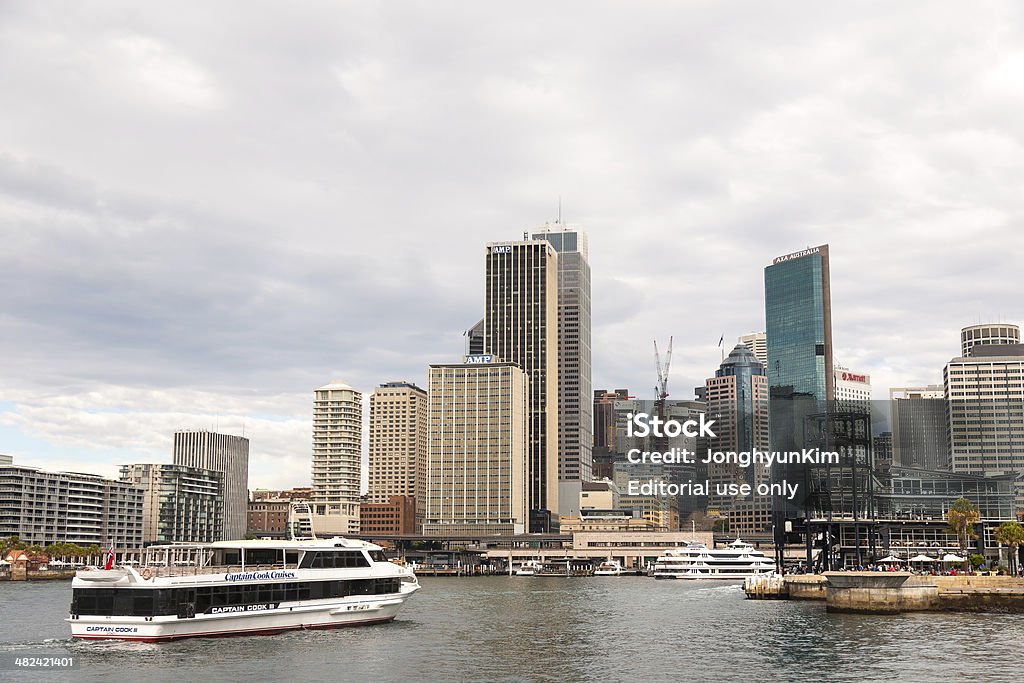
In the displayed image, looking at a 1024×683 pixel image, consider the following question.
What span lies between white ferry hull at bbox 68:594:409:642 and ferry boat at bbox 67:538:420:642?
68 mm

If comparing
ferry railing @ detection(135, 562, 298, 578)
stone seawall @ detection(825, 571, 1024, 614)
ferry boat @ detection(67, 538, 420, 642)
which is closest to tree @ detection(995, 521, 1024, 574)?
stone seawall @ detection(825, 571, 1024, 614)

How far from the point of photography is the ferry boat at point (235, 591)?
6950 centimetres

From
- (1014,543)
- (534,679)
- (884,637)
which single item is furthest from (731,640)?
(1014,543)

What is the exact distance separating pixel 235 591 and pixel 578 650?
2543 centimetres

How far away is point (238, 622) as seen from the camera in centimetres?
7469

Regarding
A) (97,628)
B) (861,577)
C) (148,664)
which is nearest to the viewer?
(148,664)

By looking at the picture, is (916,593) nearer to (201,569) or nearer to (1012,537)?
(1012,537)

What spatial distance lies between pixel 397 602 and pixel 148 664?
30.4 metres

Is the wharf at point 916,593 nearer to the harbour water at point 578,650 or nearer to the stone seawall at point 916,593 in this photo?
the stone seawall at point 916,593

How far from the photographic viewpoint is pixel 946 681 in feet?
185

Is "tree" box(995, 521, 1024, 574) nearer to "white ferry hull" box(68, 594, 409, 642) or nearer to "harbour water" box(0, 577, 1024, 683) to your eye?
"harbour water" box(0, 577, 1024, 683)

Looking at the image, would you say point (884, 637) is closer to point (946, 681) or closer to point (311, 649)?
point (946, 681)

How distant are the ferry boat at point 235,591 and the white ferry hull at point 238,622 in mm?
68

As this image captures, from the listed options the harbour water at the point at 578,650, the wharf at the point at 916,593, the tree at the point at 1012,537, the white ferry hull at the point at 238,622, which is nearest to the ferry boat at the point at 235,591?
the white ferry hull at the point at 238,622
